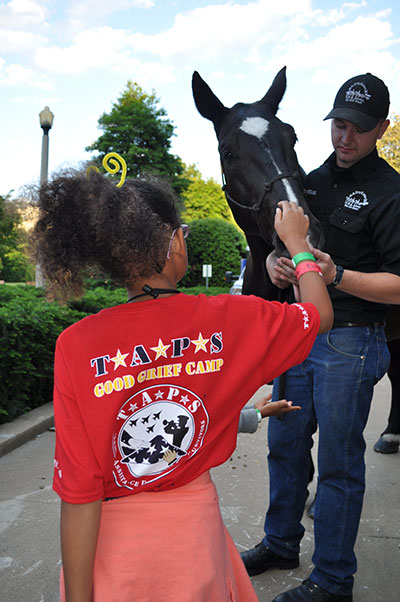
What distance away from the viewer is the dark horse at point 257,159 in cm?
251

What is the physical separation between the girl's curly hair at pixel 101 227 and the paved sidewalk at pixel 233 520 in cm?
199

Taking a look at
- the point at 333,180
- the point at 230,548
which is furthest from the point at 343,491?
the point at 333,180

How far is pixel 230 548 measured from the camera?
1559mm

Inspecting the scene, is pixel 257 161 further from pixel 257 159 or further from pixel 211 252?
pixel 211 252

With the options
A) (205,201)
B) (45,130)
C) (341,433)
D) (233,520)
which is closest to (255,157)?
(341,433)

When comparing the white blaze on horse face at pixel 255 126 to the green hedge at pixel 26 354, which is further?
the green hedge at pixel 26 354

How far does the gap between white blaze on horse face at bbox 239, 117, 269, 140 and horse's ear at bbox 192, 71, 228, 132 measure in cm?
32

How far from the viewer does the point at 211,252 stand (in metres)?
22.5

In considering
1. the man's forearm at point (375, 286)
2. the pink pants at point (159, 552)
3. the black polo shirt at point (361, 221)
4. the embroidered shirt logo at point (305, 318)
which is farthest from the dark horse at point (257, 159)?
the pink pants at point (159, 552)

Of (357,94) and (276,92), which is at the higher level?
(276,92)

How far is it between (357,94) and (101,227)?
159 cm

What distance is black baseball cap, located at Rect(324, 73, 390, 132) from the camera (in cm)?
233

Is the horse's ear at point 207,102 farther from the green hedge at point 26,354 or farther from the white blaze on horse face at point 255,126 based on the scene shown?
the green hedge at point 26,354

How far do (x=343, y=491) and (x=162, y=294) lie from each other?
151cm
